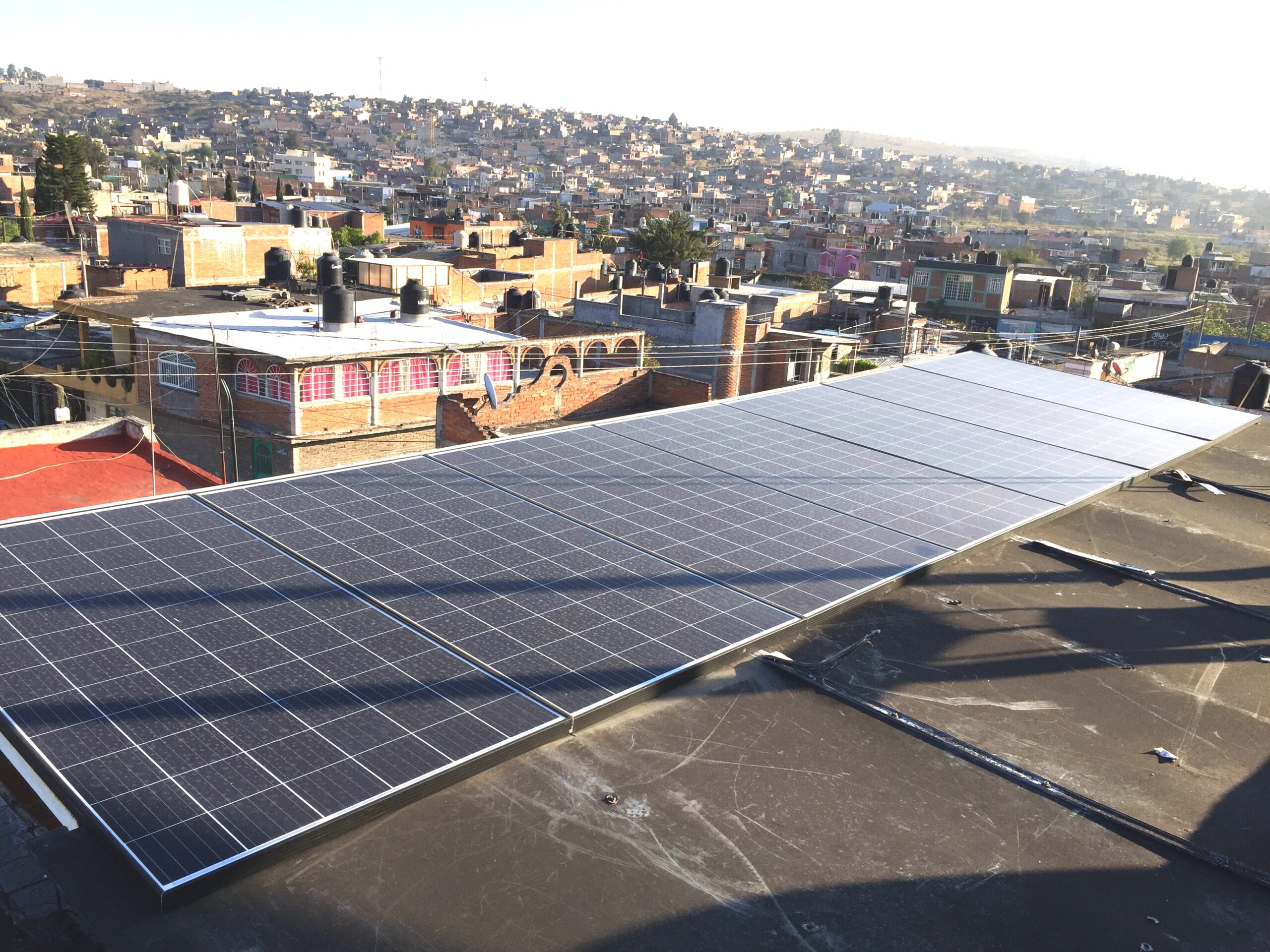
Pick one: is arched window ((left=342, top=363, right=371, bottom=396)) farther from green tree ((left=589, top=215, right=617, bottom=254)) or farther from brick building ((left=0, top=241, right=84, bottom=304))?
green tree ((left=589, top=215, right=617, bottom=254))

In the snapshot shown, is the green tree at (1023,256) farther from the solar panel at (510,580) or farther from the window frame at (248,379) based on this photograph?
the solar panel at (510,580)

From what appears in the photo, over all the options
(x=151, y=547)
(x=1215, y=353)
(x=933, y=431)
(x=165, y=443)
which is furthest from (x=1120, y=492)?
(x=1215, y=353)

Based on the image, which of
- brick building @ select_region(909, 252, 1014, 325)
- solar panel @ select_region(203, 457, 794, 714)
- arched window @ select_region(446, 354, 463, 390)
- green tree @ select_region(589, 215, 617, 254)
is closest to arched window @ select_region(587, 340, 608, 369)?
arched window @ select_region(446, 354, 463, 390)

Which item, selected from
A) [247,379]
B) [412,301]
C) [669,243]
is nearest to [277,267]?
[412,301]

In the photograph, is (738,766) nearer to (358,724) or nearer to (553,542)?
(358,724)

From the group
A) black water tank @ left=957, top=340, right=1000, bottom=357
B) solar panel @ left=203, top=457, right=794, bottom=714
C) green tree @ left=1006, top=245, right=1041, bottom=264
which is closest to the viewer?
solar panel @ left=203, top=457, right=794, bottom=714

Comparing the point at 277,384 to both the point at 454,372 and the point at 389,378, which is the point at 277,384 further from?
the point at 454,372
